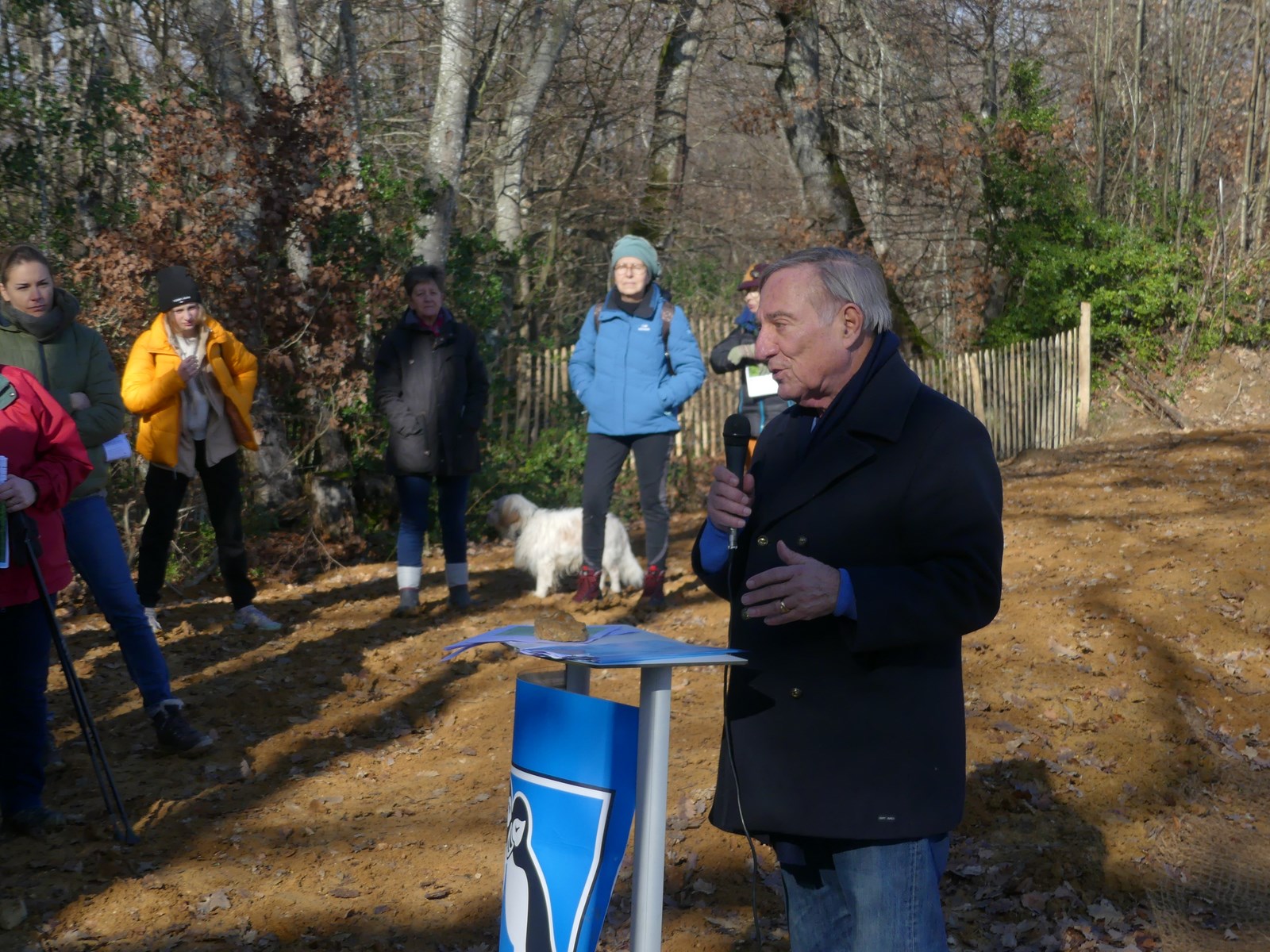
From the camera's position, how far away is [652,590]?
341 inches

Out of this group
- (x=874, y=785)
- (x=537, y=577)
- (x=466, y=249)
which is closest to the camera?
(x=874, y=785)

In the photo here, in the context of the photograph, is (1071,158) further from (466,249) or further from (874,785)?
(874,785)

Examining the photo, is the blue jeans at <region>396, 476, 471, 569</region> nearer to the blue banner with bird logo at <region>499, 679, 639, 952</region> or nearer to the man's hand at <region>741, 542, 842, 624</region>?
the blue banner with bird logo at <region>499, 679, 639, 952</region>

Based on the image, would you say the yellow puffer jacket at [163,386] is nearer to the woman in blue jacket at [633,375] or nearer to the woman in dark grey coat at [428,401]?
the woman in dark grey coat at [428,401]

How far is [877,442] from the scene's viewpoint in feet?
8.76

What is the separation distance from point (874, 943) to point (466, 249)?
11.4m

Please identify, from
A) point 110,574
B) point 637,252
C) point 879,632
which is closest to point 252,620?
point 110,574

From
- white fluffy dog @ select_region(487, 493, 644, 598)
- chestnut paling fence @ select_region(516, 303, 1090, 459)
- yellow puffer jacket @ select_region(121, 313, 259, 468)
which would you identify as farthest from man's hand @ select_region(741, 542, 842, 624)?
chestnut paling fence @ select_region(516, 303, 1090, 459)

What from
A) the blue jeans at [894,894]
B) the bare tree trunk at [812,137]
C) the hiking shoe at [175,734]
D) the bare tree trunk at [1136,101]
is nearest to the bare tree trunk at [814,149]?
the bare tree trunk at [812,137]

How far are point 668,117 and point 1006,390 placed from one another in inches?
263

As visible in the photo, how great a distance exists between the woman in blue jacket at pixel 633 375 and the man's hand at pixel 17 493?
3733 millimetres

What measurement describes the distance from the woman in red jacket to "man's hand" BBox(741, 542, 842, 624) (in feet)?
11.1

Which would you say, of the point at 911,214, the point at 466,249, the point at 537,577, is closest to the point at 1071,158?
the point at 911,214

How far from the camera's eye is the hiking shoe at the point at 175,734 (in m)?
6.00
